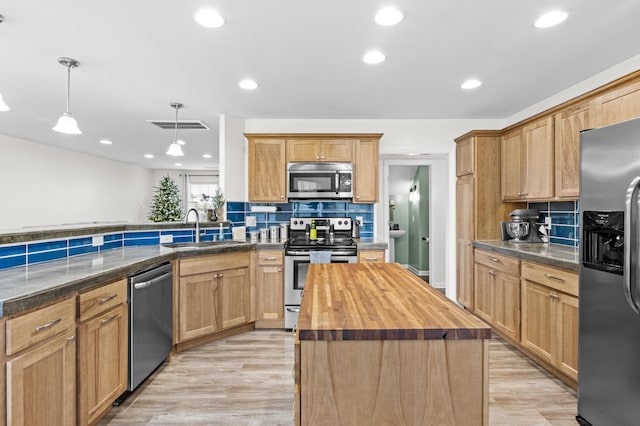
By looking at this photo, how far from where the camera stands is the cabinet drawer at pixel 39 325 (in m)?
1.40

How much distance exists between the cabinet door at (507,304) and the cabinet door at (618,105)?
1.39 meters

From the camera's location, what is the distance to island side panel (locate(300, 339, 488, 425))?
1107 millimetres

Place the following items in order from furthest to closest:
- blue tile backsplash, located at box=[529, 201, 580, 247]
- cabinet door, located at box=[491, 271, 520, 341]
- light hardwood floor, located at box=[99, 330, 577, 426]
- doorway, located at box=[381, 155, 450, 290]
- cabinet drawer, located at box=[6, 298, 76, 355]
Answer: doorway, located at box=[381, 155, 450, 290] < blue tile backsplash, located at box=[529, 201, 580, 247] < cabinet door, located at box=[491, 271, 520, 341] < light hardwood floor, located at box=[99, 330, 577, 426] < cabinet drawer, located at box=[6, 298, 76, 355]

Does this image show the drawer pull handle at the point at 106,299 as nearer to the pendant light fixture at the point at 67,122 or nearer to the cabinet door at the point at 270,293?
the pendant light fixture at the point at 67,122

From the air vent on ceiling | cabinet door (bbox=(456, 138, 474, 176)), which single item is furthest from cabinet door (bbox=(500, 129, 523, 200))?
the air vent on ceiling

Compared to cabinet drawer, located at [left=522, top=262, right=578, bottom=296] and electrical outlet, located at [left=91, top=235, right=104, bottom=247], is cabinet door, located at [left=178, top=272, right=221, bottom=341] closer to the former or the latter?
electrical outlet, located at [left=91, top=235, right=104, bottom=247]

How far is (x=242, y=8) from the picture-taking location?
1988 mm

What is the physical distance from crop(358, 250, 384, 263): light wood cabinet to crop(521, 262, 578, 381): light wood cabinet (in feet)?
4.43

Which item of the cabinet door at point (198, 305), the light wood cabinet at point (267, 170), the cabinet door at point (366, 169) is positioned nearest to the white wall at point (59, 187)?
the light wood cabinet at point (267, 170)

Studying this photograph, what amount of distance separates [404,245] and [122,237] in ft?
16.4

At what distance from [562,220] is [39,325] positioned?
4130 mm

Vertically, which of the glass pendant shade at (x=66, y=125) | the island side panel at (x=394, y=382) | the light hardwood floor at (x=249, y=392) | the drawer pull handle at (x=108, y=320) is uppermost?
the glass pendant shade at (x=66, y=125)

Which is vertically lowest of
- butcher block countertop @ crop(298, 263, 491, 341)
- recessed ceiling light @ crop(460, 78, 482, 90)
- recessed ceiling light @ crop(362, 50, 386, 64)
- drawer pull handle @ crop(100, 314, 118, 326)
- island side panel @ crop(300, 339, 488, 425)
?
drawer pull handle @ crop(100, 314, 118, 326)

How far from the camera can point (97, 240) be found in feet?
9.02
